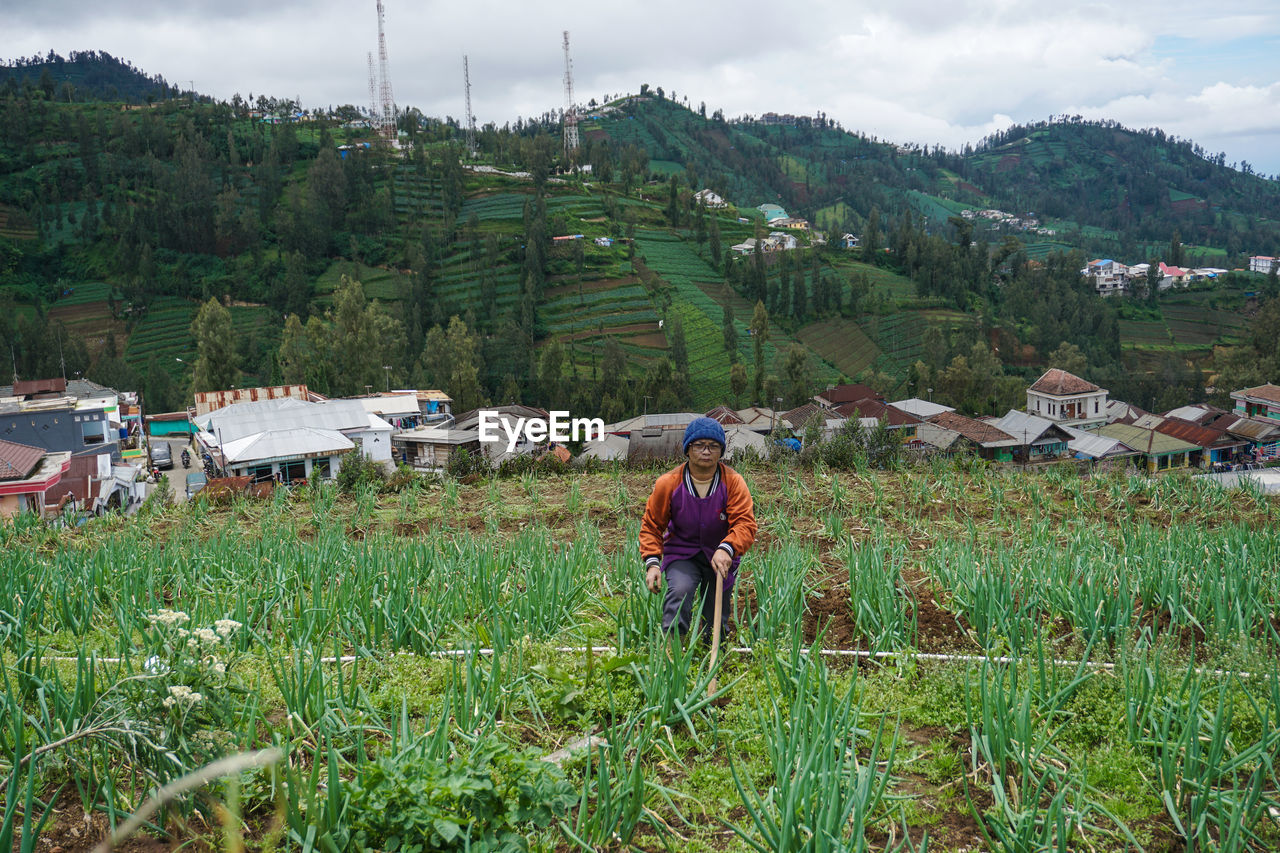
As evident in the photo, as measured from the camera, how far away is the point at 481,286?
6669 centimetres

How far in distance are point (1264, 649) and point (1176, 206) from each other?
190310mm

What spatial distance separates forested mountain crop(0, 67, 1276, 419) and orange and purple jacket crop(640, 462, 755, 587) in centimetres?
3940

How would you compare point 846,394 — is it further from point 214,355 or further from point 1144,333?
point 1144,333

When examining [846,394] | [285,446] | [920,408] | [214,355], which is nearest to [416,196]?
[214,355]

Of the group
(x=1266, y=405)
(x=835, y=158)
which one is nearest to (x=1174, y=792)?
(x=1266, y=405)

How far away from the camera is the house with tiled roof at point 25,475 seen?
1612 centimetres

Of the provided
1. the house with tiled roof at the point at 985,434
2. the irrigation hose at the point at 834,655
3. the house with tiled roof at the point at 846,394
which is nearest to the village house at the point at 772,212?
the house with tiled roof at the point at 846,394

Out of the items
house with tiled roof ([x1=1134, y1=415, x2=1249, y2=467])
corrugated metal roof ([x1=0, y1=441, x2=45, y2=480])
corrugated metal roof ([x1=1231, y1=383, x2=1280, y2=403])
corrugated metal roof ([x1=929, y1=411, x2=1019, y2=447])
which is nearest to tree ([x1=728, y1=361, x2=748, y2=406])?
corrugated metal roof ([x1=929, y1=411, x2=1019, y2=447])

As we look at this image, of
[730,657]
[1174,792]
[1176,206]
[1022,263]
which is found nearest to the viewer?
[1174,792]

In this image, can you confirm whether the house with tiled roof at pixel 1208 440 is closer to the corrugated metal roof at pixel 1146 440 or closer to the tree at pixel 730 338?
the corrugated metal roof at pixel 1146 440

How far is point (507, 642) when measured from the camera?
3.07 meters

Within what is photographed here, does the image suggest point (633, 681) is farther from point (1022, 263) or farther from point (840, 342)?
point (1022, 263)

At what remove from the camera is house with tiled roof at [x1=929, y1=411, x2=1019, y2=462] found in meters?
37.5

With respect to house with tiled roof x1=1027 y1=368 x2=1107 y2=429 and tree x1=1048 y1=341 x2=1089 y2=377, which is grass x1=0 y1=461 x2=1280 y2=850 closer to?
house with tiled roof x1=1027 y1=368 x2=1107 y2=429
